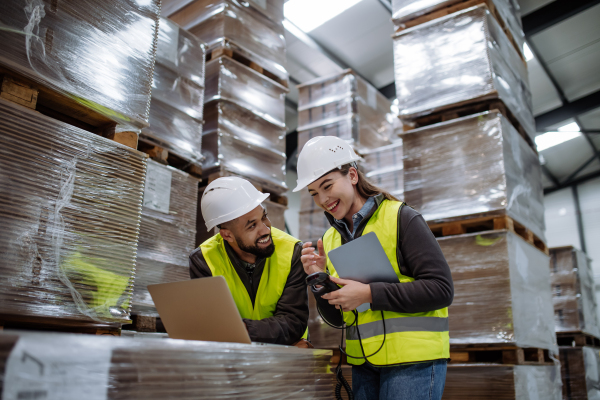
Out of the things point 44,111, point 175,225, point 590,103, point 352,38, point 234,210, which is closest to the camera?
point 44,111

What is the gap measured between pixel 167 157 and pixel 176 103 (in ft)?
1.33

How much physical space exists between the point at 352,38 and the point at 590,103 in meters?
5.95

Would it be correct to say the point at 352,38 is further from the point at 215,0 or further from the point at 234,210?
the point at 234,210

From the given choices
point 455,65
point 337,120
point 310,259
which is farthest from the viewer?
point 337,120

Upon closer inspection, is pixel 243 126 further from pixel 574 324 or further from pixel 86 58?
pixel 574 324

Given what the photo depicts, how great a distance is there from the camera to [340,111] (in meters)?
5.49

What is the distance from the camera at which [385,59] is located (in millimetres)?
8492

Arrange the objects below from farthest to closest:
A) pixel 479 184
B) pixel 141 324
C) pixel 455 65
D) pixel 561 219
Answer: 1. pixel 561 219
2. pixel 455 65
3. pixel 479 184
4. pixel 141 324

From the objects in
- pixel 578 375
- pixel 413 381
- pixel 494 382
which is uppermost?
pixel 413 381

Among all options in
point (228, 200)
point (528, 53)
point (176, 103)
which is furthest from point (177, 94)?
point (528, 53)

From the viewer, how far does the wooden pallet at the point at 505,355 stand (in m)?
3.10

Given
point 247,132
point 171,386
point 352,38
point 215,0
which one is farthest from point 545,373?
point 352,38

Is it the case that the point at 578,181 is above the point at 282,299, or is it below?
above

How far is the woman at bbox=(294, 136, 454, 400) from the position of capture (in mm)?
1753
